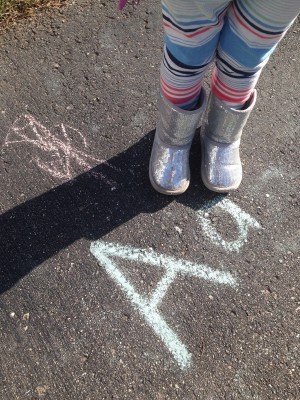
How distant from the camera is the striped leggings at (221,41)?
4.17 ft

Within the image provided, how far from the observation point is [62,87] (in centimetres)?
219

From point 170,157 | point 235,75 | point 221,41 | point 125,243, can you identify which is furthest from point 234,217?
point 221,41

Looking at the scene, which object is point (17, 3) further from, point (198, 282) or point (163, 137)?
point (198, 282)

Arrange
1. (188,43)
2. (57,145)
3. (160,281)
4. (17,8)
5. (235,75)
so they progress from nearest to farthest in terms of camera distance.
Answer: (188,43), (235,75), (160,281), (57,145), (17,8)

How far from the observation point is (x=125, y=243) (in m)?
1.79

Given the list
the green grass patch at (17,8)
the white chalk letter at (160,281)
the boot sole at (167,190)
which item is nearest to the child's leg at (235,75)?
the boot sole at (167,190)

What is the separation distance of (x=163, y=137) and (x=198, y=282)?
63 centimetres

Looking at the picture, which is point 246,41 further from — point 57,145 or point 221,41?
point 57,145

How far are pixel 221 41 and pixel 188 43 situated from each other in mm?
165

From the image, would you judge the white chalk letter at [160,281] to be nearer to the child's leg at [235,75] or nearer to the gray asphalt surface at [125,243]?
the gray asphalt surface at [125,243]

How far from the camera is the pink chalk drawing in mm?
1947

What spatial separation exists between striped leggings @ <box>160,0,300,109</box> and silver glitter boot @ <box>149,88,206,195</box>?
117mm

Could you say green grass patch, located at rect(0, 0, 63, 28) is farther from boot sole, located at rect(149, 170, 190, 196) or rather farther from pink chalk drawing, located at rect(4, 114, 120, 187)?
boot sole, located at rect(149, 170, 190, 196)

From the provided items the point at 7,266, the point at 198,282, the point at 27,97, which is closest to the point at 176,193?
the point at 198,282
